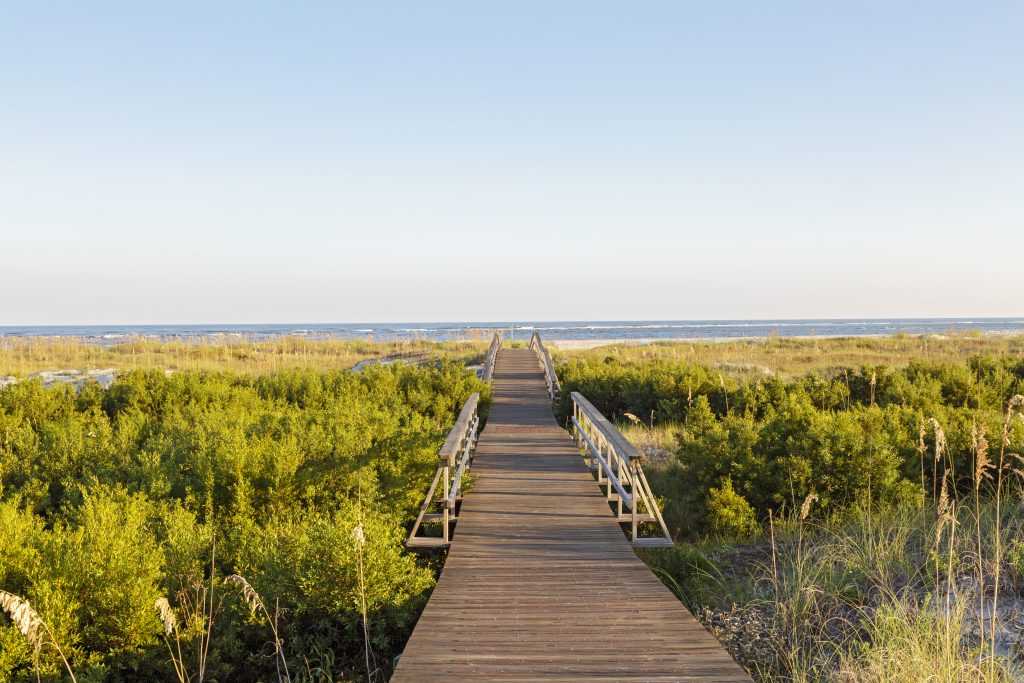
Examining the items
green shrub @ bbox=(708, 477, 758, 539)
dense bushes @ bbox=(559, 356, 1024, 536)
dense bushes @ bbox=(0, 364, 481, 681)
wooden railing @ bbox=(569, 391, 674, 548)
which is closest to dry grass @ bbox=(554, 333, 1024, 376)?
dense bushes @ bbox=(559, 356, 1024, 536)

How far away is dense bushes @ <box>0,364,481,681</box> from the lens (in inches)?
172

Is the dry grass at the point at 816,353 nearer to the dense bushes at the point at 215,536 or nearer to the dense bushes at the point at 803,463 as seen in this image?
the dense bushes at the point at 803,463

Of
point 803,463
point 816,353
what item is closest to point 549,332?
point 816,353

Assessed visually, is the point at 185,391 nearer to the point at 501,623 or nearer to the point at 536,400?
the point at 536,400

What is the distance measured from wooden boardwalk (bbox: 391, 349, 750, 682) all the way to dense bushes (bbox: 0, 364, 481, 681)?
1.87 feet

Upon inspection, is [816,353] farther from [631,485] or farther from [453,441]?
[453,441]

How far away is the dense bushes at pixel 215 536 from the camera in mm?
4375

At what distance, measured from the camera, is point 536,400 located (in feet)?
57.7

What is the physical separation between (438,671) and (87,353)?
1557 inches

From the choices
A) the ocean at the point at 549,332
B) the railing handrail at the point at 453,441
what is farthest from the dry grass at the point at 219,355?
the railing handrail at the point at 453,441

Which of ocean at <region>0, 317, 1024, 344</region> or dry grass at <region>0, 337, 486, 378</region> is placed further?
ocean at <region>0, 317, 1024, 344</region>

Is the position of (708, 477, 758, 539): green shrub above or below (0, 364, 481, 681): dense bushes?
below

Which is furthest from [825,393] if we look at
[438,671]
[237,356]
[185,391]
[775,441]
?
[237,356]

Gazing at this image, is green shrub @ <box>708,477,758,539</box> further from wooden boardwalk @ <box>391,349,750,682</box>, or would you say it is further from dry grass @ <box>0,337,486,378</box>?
dry grass @ <box>0,337,486,378</box>
